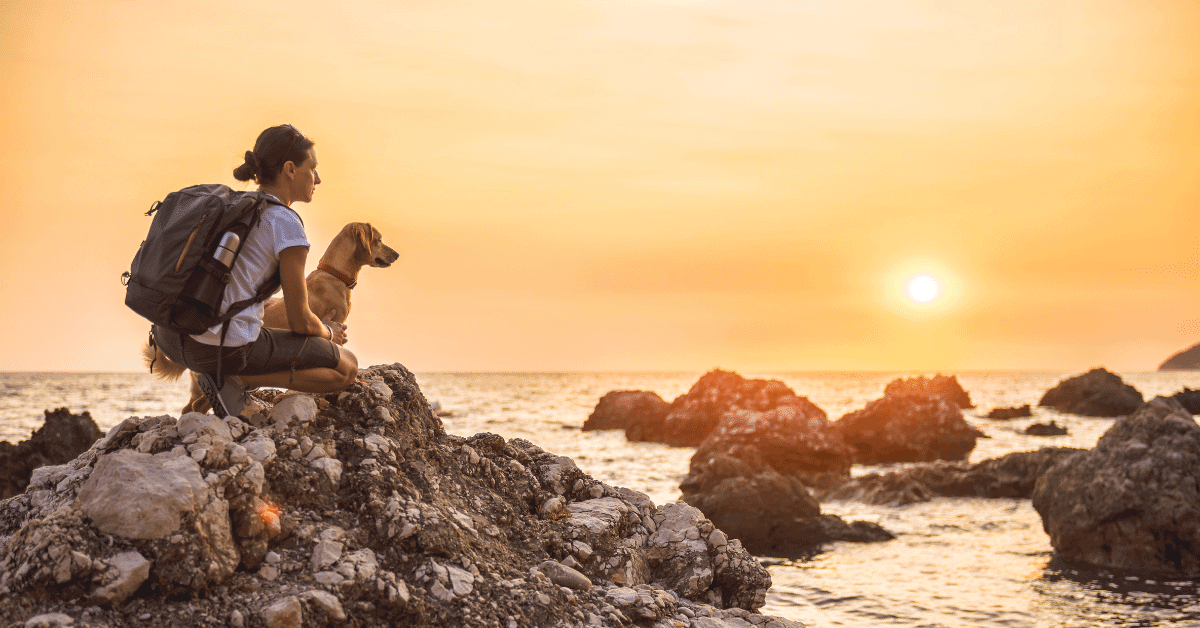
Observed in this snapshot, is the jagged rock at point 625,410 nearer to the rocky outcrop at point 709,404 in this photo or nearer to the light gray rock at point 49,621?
the rocky outcrop at point 709,404

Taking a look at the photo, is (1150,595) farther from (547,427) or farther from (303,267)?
(547,427)

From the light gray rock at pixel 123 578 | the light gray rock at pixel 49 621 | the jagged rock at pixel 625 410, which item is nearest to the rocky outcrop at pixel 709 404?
the jagged rock at pixel 625 410

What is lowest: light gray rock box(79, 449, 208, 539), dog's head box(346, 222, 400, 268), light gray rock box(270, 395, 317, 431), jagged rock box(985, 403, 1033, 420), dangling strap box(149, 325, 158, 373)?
jagged rock box(985, 403, 1033, 420)

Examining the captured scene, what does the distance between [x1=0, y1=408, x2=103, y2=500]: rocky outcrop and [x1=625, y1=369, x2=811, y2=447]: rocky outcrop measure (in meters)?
31.9

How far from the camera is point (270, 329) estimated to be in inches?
198

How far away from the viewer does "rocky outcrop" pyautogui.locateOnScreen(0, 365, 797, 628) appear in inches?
150

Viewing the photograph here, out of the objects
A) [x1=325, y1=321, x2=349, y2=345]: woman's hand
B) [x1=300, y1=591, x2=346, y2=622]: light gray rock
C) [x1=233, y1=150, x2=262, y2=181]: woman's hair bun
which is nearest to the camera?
[x1=300, y1=591, x2=346, y2=622]: light gray rock

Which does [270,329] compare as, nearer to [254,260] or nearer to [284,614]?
[254,260]

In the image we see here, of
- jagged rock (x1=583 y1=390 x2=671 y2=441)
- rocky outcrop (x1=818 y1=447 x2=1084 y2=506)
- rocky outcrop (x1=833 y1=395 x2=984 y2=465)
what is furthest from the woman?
jagged rock (x1=583 y1=390 x2=671 y2=441)

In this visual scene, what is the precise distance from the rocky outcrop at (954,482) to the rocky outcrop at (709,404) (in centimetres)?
1703

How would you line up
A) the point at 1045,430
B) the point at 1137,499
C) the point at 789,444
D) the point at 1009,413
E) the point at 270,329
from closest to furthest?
1. the point at 270,329
2. the point at 1137,499
3. the point at 789,444
4. the point at 1045,430
5. the point at 1009,413

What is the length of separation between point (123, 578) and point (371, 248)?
3667 mm

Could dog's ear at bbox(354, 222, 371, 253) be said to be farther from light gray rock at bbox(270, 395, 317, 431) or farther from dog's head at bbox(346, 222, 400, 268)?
light gray rock at bbox(270, 395, 317, 431)

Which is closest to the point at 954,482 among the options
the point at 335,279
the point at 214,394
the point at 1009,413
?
the point at 335,279
